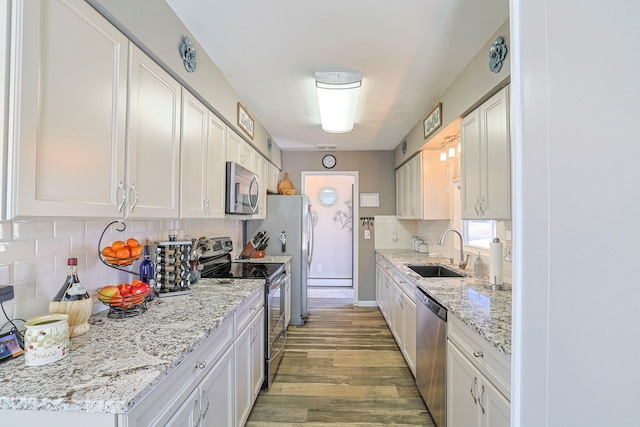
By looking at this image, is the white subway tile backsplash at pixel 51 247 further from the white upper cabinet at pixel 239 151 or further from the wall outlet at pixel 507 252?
the wall outlet at pixel 507 252

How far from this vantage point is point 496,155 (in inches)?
72.9

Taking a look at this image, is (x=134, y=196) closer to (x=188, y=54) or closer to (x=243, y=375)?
(x=188, y=54)

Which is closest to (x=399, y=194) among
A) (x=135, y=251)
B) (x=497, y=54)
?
(x=497, y=54)

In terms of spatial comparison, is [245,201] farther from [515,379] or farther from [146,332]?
[515,379]

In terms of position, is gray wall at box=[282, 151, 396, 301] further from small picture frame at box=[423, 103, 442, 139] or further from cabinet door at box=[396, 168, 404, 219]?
small picture frame at box=[423, 103, 442, 139]

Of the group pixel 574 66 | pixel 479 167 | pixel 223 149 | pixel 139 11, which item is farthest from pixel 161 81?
pixel 479 167

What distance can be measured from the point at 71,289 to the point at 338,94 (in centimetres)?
215

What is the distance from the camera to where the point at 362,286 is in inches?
194

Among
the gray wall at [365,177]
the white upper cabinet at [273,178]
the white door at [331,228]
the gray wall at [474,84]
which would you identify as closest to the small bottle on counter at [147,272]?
the gray wall at [474,84]

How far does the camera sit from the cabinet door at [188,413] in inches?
42.1

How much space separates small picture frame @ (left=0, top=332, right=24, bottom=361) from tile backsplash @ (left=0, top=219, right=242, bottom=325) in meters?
0.12

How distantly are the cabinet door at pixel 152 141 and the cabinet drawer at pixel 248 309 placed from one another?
0.68 metres

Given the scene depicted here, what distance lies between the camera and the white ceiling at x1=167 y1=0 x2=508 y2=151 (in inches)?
64.1

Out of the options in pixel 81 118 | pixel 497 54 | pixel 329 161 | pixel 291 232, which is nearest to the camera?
pixel 81 118
